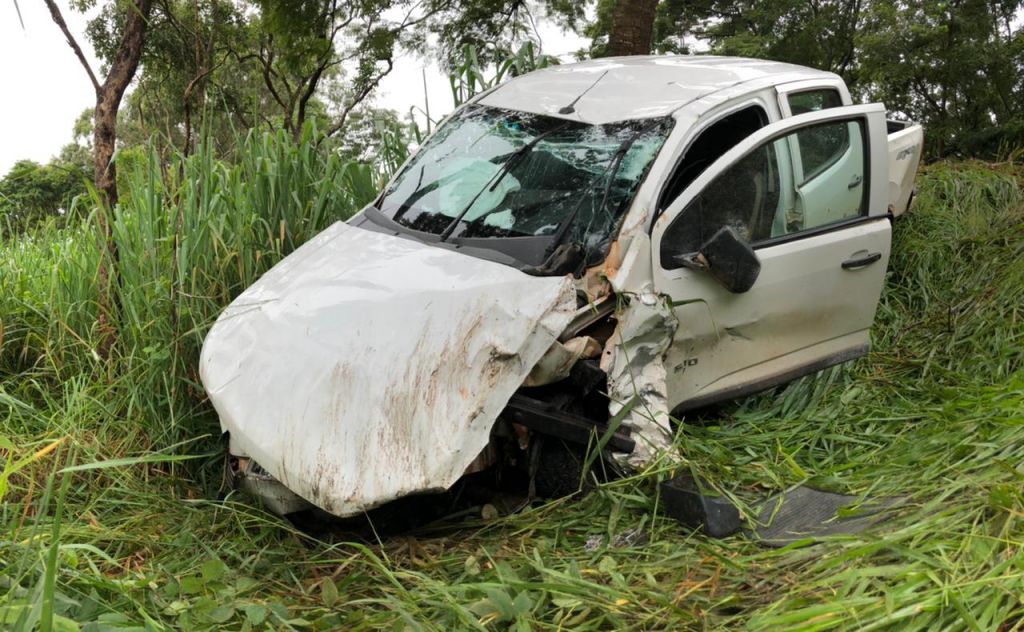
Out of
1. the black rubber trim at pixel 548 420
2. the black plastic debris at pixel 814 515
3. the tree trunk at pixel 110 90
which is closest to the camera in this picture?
the black plastic debris at pixel 814 515

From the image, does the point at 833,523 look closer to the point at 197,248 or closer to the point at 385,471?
the point at 385,471

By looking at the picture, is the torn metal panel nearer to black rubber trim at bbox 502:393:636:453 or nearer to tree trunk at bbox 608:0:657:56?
black rubber trim at bbox 502:393:636:453

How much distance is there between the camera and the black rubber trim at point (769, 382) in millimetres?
3969

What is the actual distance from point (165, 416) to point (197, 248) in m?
0.90

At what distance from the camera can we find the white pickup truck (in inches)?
123

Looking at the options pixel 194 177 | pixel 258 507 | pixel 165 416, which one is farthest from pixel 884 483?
pixel 194 177

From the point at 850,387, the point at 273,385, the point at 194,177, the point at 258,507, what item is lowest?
the point at 850,387

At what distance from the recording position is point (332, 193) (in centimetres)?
519

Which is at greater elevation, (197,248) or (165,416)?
(197,248)

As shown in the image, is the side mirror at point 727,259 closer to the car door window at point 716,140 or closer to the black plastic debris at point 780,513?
the car door window at point 716,140

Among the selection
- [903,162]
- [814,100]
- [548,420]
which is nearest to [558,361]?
[548,420]

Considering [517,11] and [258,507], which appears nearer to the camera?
[258,507]


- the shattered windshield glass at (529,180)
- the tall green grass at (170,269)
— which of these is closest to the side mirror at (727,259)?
the shattered windshield glass at (529,180)

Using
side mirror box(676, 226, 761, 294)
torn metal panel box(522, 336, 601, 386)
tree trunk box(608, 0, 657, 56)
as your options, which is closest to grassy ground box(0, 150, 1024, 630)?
torn metal panel box(522, 336, 601, 386)
